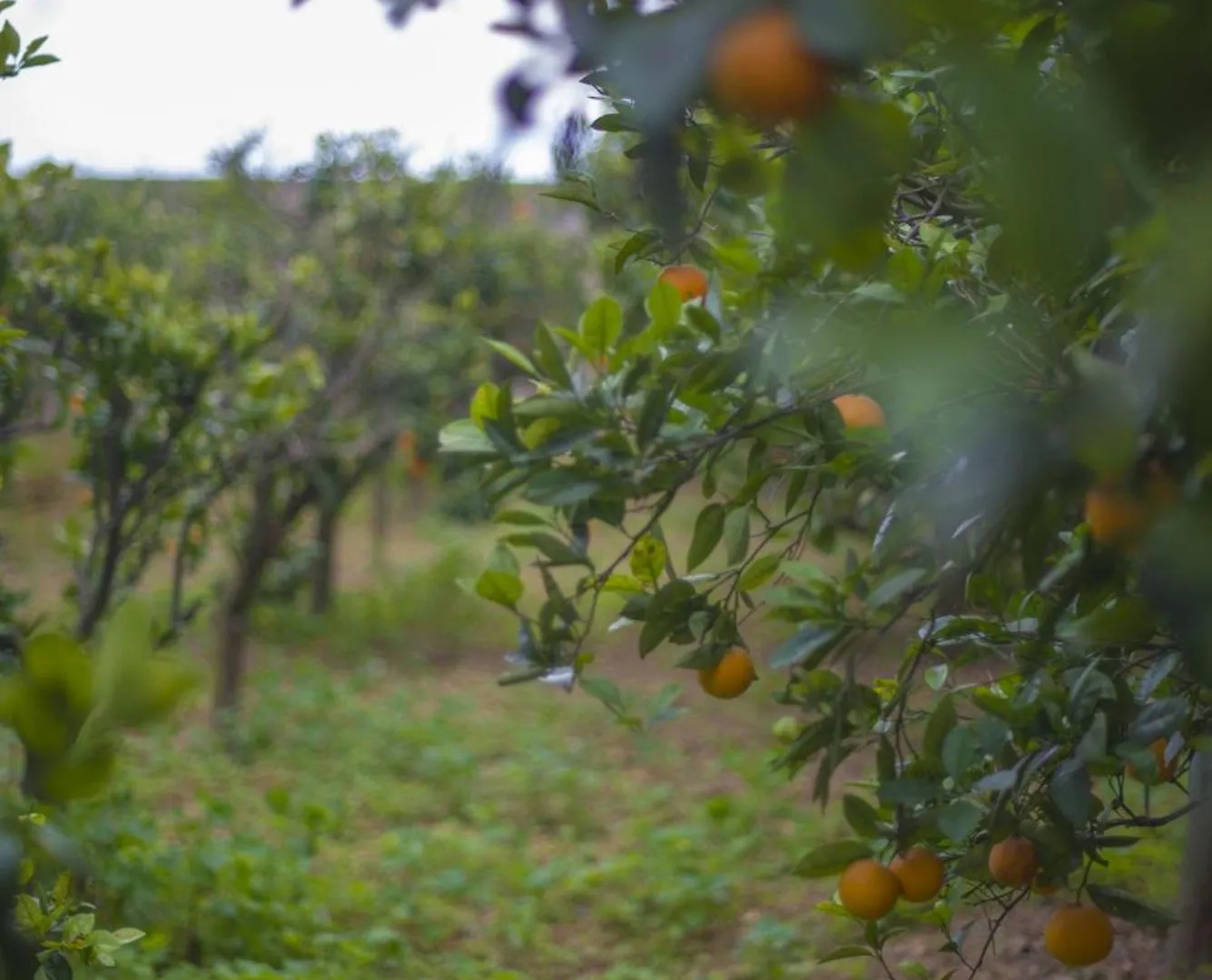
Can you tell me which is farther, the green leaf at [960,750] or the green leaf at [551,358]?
the green leaf at [551,358]

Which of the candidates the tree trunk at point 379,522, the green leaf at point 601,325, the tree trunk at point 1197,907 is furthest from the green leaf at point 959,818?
the tree trunk at point 379,522

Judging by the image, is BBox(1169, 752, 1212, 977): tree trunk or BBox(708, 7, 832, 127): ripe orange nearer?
BBox(708, 7, 832, 127): ripe orange

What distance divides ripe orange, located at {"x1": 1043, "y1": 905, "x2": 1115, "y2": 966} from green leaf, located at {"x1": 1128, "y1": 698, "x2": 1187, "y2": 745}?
0.32 meters

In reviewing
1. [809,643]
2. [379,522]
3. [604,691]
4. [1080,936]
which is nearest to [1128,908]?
[1080,936]

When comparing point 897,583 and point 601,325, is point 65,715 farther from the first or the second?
point 601,325

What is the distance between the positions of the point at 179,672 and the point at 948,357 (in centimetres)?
47

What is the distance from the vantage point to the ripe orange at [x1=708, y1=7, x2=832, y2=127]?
2.09 ft

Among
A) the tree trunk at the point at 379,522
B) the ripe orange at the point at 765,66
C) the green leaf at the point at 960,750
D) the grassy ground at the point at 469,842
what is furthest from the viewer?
the tree trunk at the point at 379,522

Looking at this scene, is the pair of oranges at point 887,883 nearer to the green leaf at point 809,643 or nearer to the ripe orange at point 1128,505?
the green leaf at point 809,643

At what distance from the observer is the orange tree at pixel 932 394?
0.66 m

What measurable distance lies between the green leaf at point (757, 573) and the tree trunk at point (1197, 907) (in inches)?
45.5

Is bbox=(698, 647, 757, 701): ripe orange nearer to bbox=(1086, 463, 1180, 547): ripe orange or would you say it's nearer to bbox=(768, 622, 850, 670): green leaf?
bbox=(768, 622, 850, 670): green leaf

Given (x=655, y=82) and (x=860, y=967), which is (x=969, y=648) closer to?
(x=655, y=82)

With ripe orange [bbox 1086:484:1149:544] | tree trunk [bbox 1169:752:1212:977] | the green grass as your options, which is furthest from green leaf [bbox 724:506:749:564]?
the green grass
